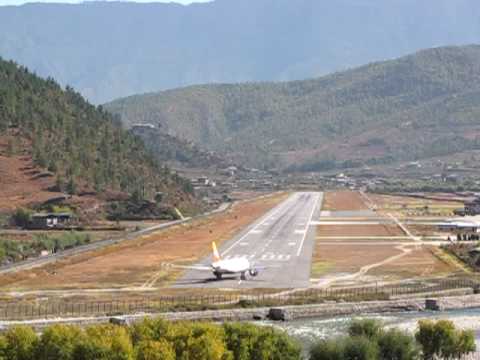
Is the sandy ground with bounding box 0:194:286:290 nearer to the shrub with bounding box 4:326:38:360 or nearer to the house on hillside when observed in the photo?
the house on hillside

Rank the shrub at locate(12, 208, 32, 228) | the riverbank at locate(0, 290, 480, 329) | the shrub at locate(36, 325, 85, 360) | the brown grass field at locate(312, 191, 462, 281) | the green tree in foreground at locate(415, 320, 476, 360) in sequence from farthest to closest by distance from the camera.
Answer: the shrub at locate(12, 208, 32, 228) < the brown grass field at locate(312, 191, 462, 281) < the riverbank at locate(0, 290, 480, 329) < the green tree in foreground at locate(415, 320, 476, 360) < the shrub at locate(36, 325, 85, 360)

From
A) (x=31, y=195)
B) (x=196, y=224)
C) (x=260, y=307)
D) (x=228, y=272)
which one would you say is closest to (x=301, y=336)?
(x=260, y=307)

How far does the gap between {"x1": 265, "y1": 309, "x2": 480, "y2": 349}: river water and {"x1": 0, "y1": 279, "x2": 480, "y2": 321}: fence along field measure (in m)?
4.85

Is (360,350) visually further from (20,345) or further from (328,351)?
(20,345)

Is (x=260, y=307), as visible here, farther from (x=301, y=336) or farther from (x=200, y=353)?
(x=200, y=353)

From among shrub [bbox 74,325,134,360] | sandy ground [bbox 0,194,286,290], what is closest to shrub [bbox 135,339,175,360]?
shrub [bbox 74,325,134,360]

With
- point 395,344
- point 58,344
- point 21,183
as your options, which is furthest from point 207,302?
point 21,183

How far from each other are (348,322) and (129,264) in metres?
43.1

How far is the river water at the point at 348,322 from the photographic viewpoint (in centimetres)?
6419

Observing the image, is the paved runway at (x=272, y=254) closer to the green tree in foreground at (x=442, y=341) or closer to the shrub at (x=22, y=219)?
the shrub at (x=22, y=219)

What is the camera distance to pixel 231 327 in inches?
1858

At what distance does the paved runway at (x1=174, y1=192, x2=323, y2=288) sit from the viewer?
9069cm

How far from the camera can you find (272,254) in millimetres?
117062

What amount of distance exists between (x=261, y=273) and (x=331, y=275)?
22.0 feet
